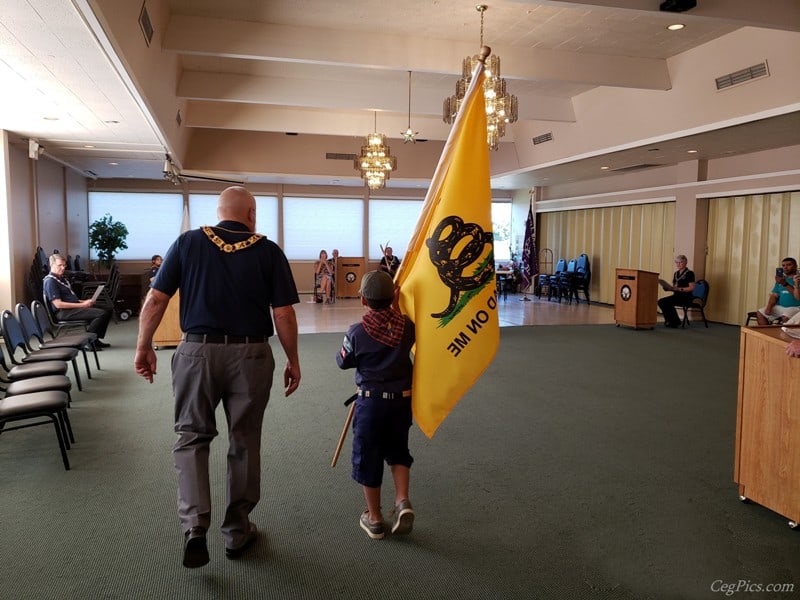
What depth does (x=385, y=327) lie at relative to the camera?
2648mm

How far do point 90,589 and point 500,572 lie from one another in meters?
1.67

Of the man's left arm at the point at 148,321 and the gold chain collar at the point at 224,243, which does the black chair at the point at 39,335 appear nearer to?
the man's left arm at the point at 148,321

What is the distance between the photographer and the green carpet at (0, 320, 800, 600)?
2.39 metres


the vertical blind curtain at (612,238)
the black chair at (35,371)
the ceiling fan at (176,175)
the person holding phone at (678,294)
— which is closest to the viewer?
the black chair at (35,371)

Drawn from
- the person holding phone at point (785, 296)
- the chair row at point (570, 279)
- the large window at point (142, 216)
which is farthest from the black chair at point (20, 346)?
the chair row at point (570, 279)

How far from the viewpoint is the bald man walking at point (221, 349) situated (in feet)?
8.14

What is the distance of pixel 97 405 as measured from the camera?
5.02 metres

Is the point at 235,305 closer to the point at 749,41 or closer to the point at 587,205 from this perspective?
the point at 749,41

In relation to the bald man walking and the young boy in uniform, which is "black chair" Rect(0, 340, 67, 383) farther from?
the young boy in uniform

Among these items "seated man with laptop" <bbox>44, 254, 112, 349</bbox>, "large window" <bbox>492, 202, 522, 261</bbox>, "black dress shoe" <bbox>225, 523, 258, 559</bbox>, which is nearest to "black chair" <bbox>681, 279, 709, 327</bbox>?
"large window" <bbox>492, 202, 522, 261</bbox>

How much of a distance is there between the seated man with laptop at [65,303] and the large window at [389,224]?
1011 cm

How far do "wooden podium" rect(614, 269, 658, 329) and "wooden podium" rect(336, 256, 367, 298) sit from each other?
23.9ft

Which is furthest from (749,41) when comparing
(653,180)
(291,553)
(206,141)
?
(206,141)

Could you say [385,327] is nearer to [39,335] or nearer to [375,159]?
[39,335]
